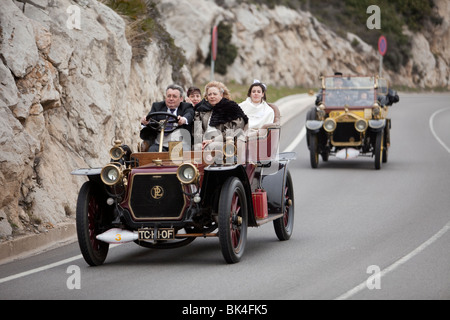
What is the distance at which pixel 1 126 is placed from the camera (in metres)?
11.0

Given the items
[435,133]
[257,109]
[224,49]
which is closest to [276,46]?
[224,49]

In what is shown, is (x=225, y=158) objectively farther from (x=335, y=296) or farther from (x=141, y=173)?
(x=335, y=296)

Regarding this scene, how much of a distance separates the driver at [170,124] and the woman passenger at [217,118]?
149mm

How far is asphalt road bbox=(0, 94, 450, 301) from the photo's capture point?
793cm

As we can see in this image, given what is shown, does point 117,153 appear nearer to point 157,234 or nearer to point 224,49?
point 157,234

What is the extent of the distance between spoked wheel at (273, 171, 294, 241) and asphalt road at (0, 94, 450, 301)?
5.3 inches

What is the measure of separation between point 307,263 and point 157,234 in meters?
1.68

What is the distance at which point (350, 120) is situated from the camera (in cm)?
2005

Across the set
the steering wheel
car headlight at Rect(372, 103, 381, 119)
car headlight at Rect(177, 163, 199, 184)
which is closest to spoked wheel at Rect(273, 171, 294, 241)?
the steering wheel

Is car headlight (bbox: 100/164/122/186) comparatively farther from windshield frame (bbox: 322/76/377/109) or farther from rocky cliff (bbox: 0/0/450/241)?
windshield frame (bbox: 322/76/377/109)

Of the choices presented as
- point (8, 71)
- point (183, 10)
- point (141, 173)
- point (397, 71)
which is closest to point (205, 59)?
point (183, 10)

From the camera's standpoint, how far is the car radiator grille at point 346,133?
20.0 m

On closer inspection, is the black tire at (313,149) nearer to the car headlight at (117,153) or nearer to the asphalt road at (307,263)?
the asphalt road at (307,263)

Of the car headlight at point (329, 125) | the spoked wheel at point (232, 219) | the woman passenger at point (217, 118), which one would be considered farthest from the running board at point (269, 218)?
the car headlight at point (329, 125)
